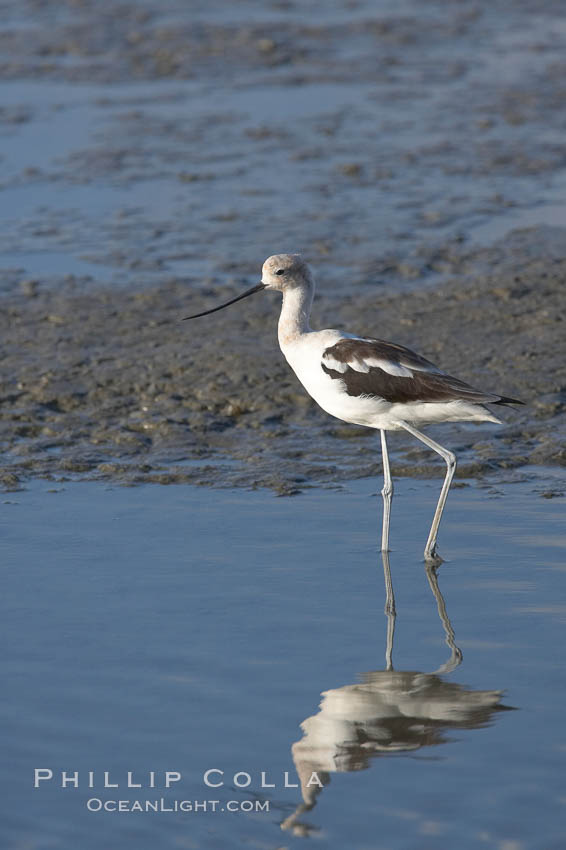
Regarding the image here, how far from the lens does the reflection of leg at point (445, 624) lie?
4418 millimetres

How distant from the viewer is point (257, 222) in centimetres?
952

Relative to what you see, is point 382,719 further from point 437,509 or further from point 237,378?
point 237,378

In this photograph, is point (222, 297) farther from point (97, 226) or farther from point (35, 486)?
point (35, 486)

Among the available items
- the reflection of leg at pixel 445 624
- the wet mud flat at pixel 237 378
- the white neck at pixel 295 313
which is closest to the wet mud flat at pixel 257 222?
the wet mud flat at pixel 237 378

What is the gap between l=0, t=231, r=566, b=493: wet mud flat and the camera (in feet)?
20.8

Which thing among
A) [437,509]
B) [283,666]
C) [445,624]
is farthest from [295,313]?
[283,666]

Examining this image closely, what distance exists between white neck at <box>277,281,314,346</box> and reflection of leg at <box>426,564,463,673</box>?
3.92 feet

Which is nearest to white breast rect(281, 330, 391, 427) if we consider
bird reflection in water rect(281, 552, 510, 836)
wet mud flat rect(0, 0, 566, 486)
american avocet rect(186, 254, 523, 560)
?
american avocet rect(186, 254, 523, 560)

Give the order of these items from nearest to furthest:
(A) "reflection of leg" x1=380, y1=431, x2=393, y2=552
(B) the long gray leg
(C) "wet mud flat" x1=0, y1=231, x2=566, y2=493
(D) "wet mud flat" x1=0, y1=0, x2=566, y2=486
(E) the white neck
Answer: (B) the long gray leg, (A) "reflection of leg" x1=380, y1=431, x2=393, y2=552, (E) the white neck, (C) "wet mud flat" x1=0, y1=231, x2=566, y2=493, (D) "wet mud flat" x1=0, y1=0, x2=566, y2=486

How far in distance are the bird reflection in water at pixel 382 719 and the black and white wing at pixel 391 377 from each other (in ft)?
4.03

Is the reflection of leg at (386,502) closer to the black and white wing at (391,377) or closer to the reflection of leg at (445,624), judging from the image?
the reflection of leg at (445,624)

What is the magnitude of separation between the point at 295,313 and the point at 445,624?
168cm

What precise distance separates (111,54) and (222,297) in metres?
6.83

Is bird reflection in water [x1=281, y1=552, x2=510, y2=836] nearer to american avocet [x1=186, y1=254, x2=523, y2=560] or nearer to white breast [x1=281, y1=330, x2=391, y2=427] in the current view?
american avocet [x1=186, y1=254, x2=523, y2=560]
